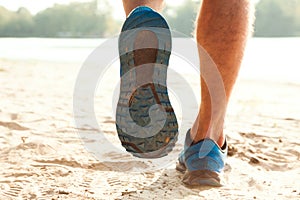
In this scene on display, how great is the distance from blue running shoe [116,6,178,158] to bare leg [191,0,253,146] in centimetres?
17

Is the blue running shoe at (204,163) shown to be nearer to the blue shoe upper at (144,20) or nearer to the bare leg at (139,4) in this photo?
the blue shoe upper at (144,20)

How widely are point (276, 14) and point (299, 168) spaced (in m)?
22.5

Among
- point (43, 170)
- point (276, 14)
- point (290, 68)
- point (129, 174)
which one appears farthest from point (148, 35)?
point (276, 14)

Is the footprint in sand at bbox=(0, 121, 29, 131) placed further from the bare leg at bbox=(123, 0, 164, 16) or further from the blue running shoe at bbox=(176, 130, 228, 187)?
the blue running shoe at bbox=(176, 130, 228, 187)

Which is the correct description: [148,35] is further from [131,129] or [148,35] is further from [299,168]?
[299,168]

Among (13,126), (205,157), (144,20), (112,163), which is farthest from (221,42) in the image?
(13,126)

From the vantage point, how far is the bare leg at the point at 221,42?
63.6 inches

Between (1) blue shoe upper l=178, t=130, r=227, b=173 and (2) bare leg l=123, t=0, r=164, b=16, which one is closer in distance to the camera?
(1) blue shoe upper l=178, t=130, r=227, b=173

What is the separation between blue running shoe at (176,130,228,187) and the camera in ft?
5.18

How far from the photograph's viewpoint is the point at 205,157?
1.61 meters

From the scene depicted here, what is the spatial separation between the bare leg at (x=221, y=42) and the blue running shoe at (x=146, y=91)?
0.17m

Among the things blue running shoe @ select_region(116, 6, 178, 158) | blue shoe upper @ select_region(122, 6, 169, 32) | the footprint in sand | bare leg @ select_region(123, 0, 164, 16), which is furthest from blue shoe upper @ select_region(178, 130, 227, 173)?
the footprint in sand

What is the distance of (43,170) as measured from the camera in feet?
5.68

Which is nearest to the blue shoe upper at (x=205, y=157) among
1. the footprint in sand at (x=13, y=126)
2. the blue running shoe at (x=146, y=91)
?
the blue running shoe at (x=146, y=91)
